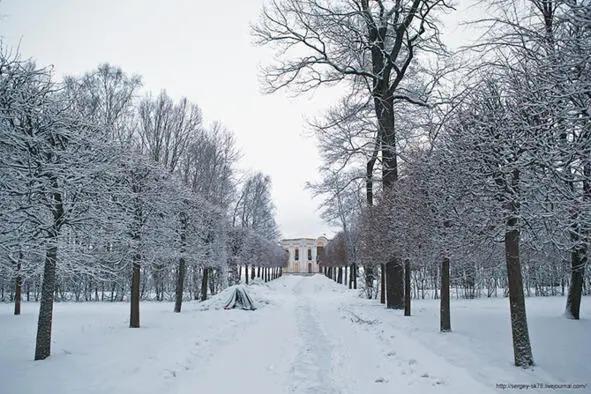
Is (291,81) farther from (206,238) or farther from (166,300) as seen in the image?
(166,300)

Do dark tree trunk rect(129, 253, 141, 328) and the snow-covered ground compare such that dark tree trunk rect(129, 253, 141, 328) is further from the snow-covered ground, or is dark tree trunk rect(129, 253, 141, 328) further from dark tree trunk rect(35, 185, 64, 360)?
dark tree trunk rect(35, 185, 64, 360)

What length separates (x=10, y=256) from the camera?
6090mm

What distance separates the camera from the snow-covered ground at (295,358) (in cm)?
580

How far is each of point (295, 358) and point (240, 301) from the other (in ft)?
35.4

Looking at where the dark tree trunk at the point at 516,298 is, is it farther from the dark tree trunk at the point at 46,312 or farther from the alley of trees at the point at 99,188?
the dark tree trunk at the point at 46,312

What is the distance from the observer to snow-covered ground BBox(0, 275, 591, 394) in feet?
19.0

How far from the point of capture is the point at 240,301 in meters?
18.0

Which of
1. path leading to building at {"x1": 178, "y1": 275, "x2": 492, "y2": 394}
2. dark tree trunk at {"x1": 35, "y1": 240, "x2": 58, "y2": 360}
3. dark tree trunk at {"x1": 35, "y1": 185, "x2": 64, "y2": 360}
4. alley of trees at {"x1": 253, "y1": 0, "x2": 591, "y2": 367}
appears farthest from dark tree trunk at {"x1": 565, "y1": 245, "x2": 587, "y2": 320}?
dark tree trunk at {"x1": 35, "y1": 240, "x2": 58, "y2": 360}

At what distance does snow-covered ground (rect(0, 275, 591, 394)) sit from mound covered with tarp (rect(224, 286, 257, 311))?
5.62 metres

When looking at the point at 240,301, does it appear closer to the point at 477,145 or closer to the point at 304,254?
the point at 477,145

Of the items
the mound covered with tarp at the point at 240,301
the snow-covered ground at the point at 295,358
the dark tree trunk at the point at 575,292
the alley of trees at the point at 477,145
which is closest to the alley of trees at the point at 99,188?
the snow-covered ground at the point at 295,358

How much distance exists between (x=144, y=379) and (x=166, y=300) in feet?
67.6

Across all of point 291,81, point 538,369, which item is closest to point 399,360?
point 538,369

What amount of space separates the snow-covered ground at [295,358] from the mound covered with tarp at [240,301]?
5.62 meters
